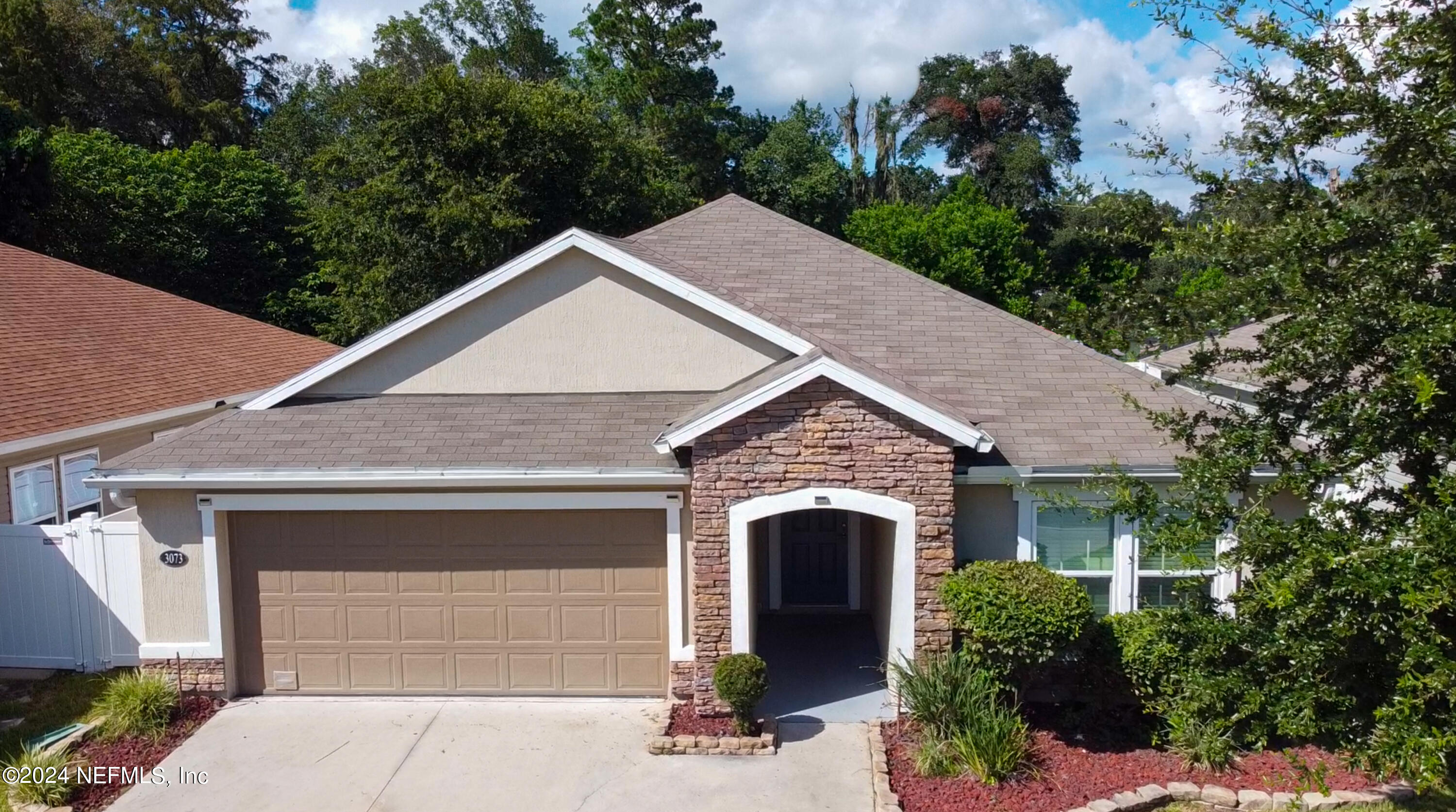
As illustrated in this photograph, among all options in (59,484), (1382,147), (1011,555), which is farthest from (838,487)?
(59,484)

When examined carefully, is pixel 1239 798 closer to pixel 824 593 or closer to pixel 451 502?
pixel 824 593

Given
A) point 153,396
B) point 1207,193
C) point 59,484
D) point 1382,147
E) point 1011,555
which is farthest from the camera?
point 153,396

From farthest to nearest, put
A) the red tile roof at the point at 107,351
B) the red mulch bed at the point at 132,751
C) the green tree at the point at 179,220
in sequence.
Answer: the green tree at the point at 179,220
the red tile roof at the point at 107,351
the red mulch bed at the point at 132,751

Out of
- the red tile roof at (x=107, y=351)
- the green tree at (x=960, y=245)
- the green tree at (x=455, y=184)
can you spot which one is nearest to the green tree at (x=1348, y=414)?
the red tile roof at (x=107, y=351)

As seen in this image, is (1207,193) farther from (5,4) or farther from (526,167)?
(5,4)

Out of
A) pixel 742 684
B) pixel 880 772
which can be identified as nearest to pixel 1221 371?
pixel 880 772

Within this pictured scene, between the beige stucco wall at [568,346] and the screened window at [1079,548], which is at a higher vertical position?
the beige stucco wall at [568,346]

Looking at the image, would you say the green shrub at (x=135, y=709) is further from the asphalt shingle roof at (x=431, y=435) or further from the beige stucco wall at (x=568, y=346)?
the beige stucco wall at (x=568, y=346)
